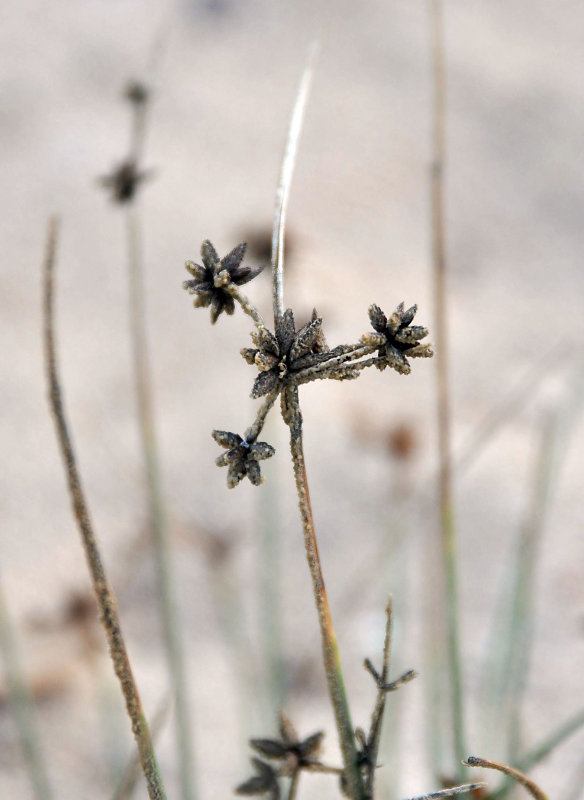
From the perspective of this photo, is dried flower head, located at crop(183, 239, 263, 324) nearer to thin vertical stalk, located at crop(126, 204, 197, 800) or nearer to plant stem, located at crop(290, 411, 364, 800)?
plant stem, located at crop(290, 411, 364, 800)

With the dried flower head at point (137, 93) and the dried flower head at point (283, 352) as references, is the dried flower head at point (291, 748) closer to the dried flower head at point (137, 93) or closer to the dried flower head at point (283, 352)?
the dried flower head at point (283, 352)

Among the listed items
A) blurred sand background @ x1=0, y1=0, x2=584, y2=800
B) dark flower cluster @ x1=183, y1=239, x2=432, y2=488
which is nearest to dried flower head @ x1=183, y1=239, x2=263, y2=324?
dark flower cluster @ x1=183, y1=239, x2=432, y2=488

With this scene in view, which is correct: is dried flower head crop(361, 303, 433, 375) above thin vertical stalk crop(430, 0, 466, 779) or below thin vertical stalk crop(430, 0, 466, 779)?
below

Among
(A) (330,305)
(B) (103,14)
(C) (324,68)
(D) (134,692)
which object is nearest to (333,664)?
(D) (134,692)

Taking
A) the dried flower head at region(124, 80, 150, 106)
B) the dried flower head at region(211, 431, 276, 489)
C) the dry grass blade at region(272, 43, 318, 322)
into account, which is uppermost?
the dried flower head at region(124, 80, 150, 106)

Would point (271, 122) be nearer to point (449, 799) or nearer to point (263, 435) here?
point (263, 435)

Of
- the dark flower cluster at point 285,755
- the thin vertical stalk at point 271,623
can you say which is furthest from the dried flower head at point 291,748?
the thin vertical stalk at point 271,623
